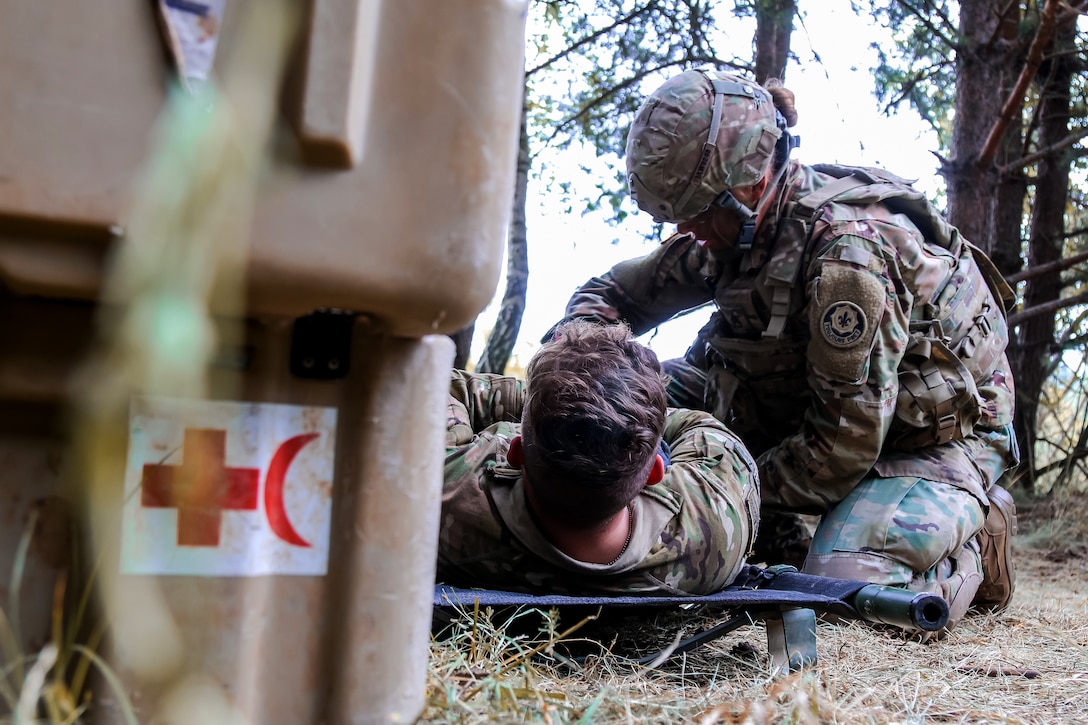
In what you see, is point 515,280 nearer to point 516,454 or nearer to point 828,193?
point 828,193

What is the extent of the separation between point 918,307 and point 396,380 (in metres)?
2.53

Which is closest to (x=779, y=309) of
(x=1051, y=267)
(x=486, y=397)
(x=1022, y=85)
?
(x=486, y=397)

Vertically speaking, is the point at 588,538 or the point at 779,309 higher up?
the point at 779,309

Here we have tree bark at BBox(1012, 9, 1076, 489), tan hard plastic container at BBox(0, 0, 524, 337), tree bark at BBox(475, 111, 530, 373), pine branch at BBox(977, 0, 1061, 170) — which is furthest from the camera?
tree bark at BBox(1012, 9, 1076, 489)

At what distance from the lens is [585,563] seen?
1956 millimetres

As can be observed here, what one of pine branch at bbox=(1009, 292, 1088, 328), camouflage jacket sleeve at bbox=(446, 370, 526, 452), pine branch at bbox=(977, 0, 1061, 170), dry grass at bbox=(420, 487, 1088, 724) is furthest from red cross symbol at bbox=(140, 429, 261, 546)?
pine branch at bbox=(1009, 292, 1088, 328)

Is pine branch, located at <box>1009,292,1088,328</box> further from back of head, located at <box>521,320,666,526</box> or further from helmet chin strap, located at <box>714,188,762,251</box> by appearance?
back of head, located at <box>521,320,666,526</box>

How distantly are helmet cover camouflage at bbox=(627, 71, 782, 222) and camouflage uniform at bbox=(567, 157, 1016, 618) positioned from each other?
8.0 inches

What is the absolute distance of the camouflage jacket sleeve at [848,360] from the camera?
9.39 ft

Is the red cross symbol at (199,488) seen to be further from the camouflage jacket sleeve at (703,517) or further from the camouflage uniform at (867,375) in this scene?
the camouflage uniform at (867,375)

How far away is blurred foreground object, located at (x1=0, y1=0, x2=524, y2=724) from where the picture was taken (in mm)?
810

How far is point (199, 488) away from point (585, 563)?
111 centimetres

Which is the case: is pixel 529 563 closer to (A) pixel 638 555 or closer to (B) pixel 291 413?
(A) pixel 638 555

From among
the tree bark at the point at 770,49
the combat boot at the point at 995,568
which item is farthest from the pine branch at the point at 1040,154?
the combat boot at the point at 995,568
